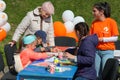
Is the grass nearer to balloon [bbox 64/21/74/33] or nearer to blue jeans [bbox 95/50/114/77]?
Result: balloon [bbox 64/21/74/33]

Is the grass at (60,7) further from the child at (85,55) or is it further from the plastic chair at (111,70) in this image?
the child at (85,55)

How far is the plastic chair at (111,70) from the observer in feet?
18.5

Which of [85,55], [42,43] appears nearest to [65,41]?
[42,43]

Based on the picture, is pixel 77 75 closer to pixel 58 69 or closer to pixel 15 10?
pixel 58 69

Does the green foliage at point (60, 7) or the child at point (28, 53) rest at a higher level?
the green foliage at point (60, 7)

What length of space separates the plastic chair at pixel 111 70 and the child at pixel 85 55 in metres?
0.20

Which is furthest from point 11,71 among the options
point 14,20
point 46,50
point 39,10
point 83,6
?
point 83,6

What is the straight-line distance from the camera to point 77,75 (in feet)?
19.0

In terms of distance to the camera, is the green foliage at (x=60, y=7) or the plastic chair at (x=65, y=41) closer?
the plastic chair at (x=65, y=41)

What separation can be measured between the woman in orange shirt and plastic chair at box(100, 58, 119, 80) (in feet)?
2.03

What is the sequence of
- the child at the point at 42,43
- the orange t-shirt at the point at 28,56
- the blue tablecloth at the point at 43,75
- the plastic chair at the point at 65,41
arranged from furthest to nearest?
the plastic chair at the point at 65,41 → the child at the point at 42,43 → the orange t-shirt at the point at 28,56 → the blue tablecloth at the point at 43,75

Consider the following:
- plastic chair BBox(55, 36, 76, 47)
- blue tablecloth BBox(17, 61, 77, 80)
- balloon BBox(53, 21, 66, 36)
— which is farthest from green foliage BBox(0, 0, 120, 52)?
blue tablecloth BBox(17, 61, 77, 80)

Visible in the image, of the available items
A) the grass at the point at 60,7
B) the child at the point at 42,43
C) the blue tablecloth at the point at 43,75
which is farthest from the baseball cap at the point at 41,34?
the grass at the point at 60,7

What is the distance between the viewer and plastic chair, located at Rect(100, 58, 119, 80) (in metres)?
5.63
